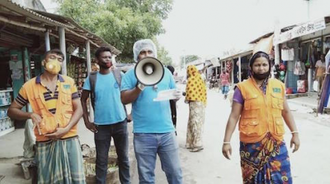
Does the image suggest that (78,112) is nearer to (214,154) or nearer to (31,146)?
(31,146)

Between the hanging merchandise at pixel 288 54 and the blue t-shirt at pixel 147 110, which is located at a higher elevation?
the hanging merchandise at pixel 288 54

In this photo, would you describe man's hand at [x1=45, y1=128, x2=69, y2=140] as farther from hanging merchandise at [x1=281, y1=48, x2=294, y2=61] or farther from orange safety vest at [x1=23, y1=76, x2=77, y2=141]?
hanging merchandise at [x1=281, y1=48, x2=294, y2=61]

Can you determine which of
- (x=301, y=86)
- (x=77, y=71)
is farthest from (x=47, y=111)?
(x=301, y=86)

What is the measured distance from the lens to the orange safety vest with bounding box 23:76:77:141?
260cm

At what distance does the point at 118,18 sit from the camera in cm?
1823

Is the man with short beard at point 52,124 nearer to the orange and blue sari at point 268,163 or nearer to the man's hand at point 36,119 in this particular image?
the man's hand at point 36,119

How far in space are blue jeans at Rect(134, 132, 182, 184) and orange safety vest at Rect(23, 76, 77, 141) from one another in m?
0.63

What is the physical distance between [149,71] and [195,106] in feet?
11.4

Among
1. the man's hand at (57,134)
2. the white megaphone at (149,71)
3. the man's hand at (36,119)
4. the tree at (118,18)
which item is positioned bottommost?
the man's hand at (57,134)

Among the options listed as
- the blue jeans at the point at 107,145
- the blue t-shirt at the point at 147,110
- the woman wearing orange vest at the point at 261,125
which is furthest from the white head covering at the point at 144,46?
the blue jeans at the point at 107,145

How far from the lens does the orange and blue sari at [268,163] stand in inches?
104

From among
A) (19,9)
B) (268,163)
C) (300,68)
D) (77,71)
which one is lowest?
(268,163)

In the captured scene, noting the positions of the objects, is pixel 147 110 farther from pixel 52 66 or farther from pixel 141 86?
pixel 52 66

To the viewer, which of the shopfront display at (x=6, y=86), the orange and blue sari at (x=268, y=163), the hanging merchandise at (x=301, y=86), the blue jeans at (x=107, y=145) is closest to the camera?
the orange and blue sari at (x=268, y=163)
